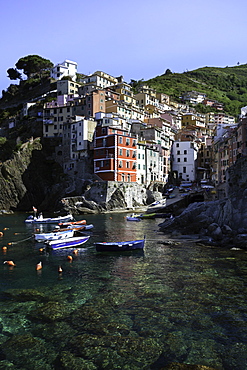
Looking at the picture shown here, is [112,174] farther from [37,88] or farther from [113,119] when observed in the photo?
[37,88]

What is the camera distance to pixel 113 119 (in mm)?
90562

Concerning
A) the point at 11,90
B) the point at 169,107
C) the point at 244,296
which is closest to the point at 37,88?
the point at 11,90

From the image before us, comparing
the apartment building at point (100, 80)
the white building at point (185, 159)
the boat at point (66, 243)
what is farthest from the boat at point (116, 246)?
the apartment building at point (100, 80)

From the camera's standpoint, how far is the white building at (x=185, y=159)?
355 ft

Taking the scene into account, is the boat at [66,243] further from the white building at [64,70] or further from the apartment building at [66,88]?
the white building at [64,70]

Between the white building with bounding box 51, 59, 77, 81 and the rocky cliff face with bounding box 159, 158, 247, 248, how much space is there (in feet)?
349

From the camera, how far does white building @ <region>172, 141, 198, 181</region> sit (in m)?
108

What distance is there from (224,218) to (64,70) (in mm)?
118632

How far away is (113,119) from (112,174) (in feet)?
55.4

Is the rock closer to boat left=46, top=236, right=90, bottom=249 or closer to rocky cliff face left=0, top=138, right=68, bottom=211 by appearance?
boat left=46, top=236, right=90, bottom=249

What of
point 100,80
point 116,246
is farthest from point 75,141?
point 116,246

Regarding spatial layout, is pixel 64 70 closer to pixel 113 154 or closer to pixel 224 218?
pixel 113 154

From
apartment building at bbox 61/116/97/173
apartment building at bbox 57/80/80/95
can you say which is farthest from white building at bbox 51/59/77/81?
apartment building at bbox 61/116/97/173

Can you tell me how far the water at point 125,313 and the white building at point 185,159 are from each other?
81.1m
